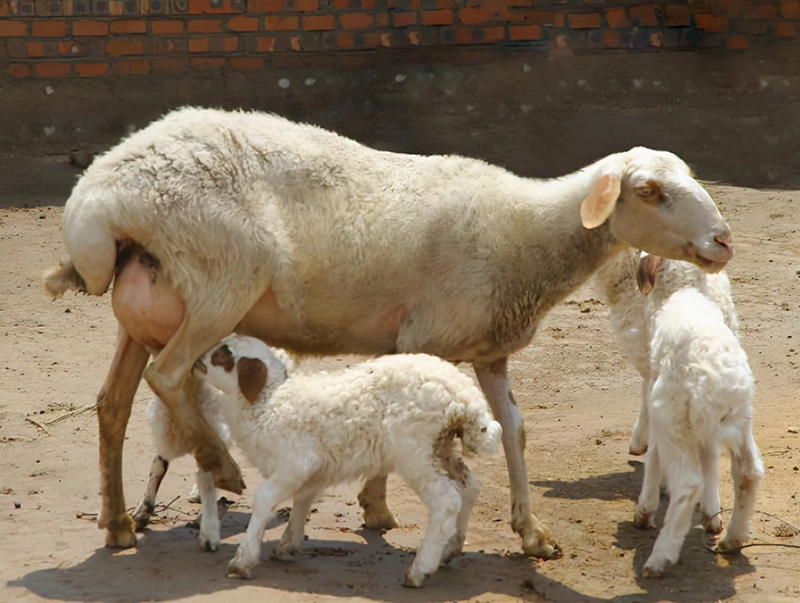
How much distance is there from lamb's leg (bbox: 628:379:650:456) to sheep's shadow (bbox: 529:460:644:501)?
11cm

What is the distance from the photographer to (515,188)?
6.13 m

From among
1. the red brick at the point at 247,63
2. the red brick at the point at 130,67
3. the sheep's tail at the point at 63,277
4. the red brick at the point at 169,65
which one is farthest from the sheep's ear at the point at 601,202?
the red brick at the point at 130,67

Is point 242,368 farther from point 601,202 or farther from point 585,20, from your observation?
point 585,20

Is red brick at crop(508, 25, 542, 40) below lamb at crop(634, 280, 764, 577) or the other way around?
the other way around

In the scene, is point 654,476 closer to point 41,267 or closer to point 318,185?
point 318,185

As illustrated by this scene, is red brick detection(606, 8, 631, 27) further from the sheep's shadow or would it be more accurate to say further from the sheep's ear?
the sheep's ear

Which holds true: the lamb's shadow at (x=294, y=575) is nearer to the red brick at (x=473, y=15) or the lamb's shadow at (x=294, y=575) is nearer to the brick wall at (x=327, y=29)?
the brick wall at (x=327, y=29)

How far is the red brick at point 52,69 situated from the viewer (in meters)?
11.2

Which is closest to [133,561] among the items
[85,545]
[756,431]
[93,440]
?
[85,545]

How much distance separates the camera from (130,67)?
37.0 ft

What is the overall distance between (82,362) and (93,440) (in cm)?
129

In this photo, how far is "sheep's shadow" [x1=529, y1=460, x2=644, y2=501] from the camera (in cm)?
667

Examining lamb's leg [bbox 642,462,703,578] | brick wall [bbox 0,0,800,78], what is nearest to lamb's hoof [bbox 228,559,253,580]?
lamb's leg [bbox 642,462,703,578]

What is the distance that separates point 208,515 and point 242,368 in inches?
29.5
